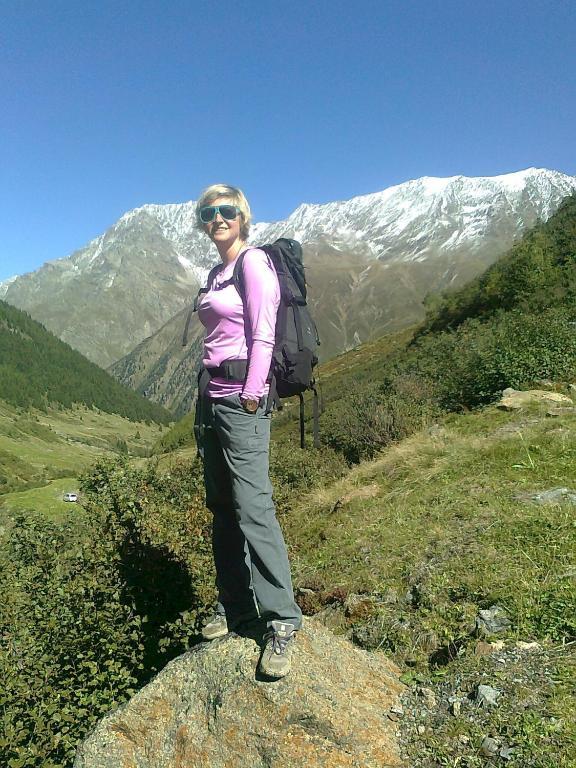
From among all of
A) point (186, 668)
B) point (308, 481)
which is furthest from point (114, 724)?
point (308, 481)

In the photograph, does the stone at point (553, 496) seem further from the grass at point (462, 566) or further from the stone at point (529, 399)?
the stone at point (529, 399)

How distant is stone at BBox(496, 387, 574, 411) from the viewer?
30.3 feet

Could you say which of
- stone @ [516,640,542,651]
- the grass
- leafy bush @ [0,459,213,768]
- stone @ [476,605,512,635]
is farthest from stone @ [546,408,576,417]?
leafy bush @ [0,459,213,768]

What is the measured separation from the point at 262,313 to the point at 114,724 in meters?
2.96

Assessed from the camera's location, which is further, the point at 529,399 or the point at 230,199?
the point at 529,399

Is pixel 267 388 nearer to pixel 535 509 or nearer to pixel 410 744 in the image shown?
pixel 410 744

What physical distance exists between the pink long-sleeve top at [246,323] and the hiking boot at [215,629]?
187 cm

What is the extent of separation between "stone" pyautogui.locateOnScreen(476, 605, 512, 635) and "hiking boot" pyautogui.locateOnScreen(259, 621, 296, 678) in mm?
1424

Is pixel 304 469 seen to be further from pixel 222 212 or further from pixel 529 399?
pixel 222 212

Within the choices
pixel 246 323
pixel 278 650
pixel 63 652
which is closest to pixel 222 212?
pixel 246 323

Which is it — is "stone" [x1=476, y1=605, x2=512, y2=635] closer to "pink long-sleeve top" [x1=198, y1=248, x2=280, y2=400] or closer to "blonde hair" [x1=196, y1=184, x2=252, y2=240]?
"pink long-sleeve top" [x1=198, y1=248, x2=280, y2=400]

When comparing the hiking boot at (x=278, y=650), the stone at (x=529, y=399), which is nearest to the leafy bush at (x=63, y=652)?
the hiking boot at (x=278, y=650)

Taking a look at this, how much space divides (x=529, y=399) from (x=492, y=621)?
6632 millimetres

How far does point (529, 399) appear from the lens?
Answer: 31.2 ft
